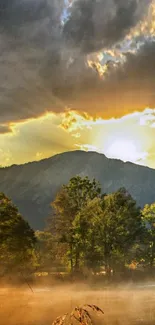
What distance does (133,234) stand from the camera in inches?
3317

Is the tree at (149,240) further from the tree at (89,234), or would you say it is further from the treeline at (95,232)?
the tree at (89,234)

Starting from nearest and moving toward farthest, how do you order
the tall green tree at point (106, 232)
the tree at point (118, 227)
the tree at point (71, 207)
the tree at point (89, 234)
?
1. the tree at point (89, 234)
2. the tree at point (71, 207)
3. the tall green tree at point (106, 232)
4. the tree at point (118, 227)

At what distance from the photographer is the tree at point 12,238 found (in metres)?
59.8

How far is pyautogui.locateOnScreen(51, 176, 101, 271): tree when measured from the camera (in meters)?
74.8

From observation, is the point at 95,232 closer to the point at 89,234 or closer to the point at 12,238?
the point at 89,234

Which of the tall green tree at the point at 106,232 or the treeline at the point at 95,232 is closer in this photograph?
the treeline at the point at 95,232

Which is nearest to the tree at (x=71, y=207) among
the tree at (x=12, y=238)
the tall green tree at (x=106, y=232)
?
the tall green tree at (x=106, y=232)

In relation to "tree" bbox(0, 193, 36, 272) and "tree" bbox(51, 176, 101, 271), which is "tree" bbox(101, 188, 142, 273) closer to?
"tree" bbox(51, 176, 101, 271)

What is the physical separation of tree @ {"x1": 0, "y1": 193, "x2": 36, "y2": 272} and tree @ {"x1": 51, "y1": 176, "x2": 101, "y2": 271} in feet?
39.2

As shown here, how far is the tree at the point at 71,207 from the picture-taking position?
74812 mm

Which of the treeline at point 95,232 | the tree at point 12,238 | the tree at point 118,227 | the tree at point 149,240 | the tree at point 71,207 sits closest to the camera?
the tree at point 12,238

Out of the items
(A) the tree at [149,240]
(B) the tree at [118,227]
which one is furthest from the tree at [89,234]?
(A) the tree at [149,240]

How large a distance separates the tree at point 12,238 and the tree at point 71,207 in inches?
470

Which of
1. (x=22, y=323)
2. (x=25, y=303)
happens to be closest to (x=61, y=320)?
(x=22, y=323)
